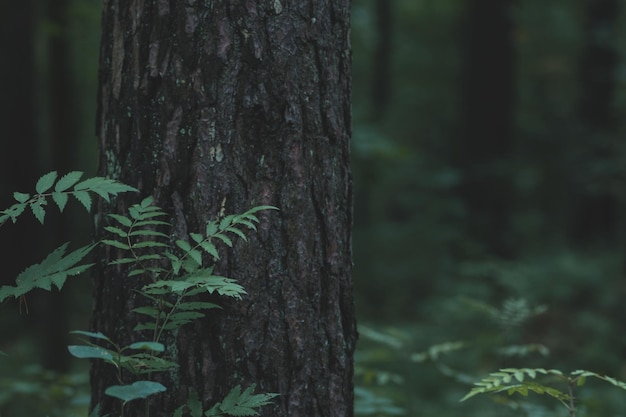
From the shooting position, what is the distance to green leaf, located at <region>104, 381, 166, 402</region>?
172cm

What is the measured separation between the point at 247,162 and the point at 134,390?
0.79m

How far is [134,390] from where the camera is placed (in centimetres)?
177

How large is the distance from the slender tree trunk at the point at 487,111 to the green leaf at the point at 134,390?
10.5 metres

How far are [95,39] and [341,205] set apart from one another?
337 inches

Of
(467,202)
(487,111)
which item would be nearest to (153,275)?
(467,202)

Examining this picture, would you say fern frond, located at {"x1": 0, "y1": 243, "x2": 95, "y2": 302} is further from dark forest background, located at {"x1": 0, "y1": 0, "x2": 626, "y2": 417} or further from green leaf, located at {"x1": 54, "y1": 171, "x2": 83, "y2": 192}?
dark forest background, located at {"x1": 0, "y1": 0, "x2": 626, "y2": 417}

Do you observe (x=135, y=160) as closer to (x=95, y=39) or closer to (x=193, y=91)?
(x=193, y=91)

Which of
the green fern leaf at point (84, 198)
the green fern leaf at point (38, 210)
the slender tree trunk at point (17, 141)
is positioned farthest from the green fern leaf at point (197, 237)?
the slender tree trunk at point (17, 141)

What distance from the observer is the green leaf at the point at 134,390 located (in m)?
1.72

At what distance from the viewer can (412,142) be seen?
18469 millimetres

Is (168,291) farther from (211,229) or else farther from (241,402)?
(241,402)

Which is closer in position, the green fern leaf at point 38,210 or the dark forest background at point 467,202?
the green fern leaf at point 38,210

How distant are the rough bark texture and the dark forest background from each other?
1.61m

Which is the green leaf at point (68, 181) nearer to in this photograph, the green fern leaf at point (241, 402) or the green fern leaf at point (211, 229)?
the green fern leaf at point (211, 229)
